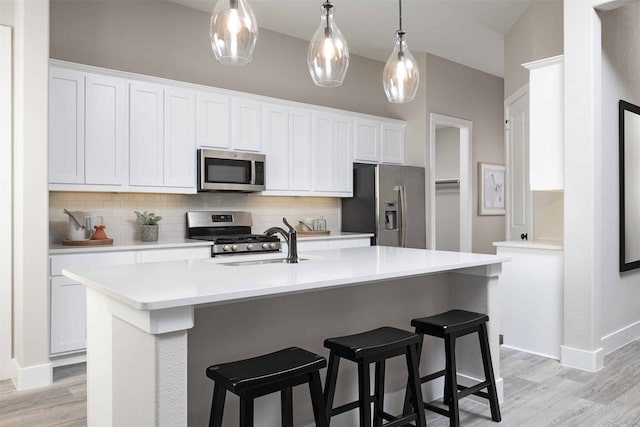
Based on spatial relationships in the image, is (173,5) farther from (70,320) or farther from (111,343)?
(111,343)

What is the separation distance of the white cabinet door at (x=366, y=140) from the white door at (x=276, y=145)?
0.98 metres

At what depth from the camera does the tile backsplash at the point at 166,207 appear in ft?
13.1

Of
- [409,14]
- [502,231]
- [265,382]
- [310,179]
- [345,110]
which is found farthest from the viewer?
[502,231]

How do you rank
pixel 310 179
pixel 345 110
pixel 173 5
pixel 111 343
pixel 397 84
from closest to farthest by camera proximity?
pixel 111 343, pixel 397 84, pixel 173 5, pixel 310 179, pixel 345 110

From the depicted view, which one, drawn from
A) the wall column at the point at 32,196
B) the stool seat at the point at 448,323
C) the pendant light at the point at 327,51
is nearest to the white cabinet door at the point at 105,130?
the wall column at the point at 32,196

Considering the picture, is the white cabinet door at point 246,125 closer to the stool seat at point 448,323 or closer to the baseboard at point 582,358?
the stool seat at point 448,323

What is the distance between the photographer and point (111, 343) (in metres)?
1.99

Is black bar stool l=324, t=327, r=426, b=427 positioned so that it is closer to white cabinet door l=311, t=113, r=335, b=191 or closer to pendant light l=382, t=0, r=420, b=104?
pendant light l=382, t=0, r=420, b=104

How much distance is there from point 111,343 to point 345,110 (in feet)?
14.6

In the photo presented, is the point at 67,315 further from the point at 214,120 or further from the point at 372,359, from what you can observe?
the point at 372,359

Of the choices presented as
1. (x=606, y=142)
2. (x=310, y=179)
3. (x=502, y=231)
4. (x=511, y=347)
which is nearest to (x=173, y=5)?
(x=310, y=179)

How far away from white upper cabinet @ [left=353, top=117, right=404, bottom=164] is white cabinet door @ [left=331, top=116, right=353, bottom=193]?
0.31 feet

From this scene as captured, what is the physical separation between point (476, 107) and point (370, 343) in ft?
18.7

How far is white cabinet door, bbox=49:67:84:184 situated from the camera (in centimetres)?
366
